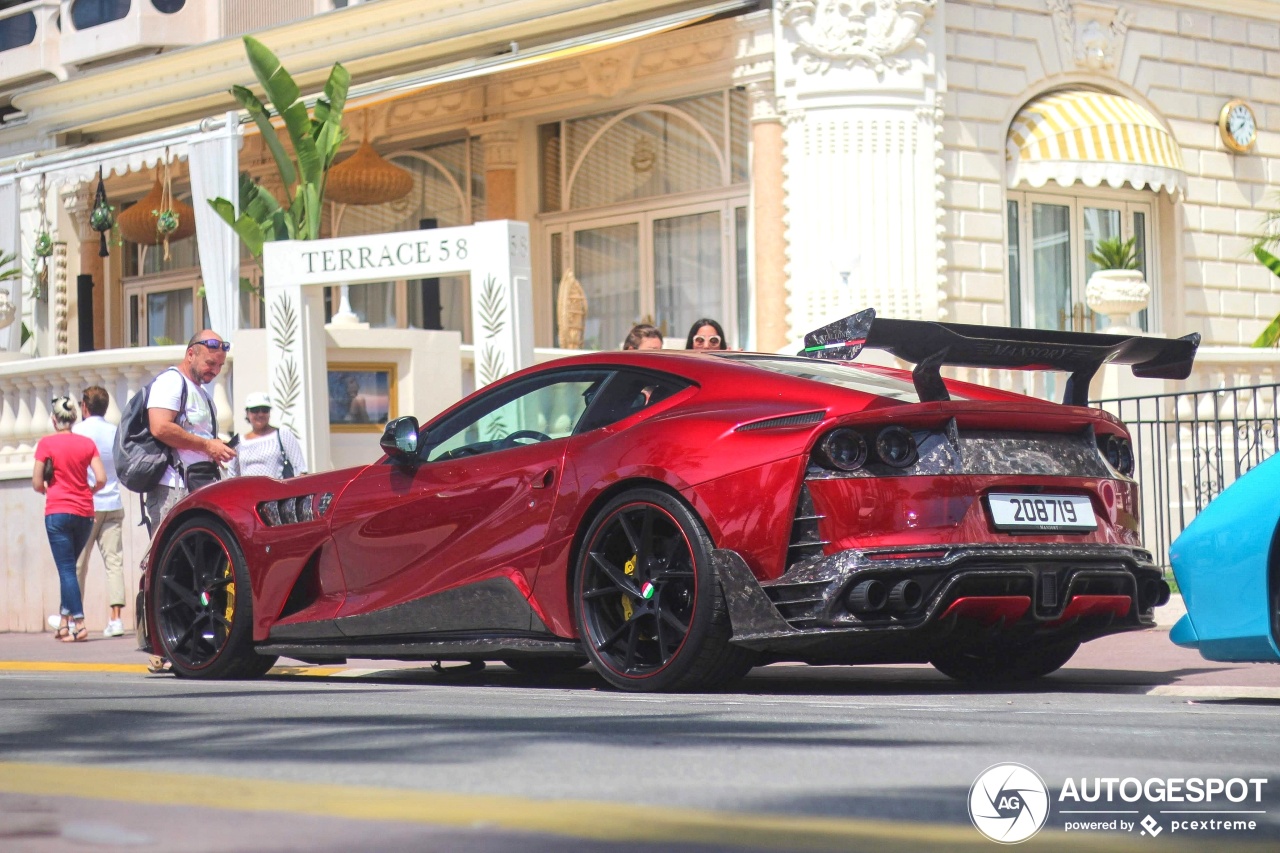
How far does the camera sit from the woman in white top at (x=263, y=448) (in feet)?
37.5

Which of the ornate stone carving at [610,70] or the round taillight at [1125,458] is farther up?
the ornate stone carving at [610,70]

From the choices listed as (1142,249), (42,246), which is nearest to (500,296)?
(1142,249)

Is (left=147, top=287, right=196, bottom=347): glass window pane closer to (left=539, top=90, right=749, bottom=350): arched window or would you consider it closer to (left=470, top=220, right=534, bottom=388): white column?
(left=539, top=90, right=749, bottom=350): arched window

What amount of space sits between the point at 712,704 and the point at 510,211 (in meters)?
16.8

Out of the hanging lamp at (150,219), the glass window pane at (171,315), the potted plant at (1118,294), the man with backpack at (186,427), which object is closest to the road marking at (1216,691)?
the man with backpack at (186,427)

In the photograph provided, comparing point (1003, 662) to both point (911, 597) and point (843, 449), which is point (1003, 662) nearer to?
point (911, 597)

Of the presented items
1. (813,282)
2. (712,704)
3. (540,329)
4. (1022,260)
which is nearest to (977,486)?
(712,704)

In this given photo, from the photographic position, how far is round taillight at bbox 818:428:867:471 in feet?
20.7

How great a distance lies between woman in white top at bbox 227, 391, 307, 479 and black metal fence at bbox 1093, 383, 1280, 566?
576 cm

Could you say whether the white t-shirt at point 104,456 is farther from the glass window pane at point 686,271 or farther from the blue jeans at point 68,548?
the glass window pane at point 686,271

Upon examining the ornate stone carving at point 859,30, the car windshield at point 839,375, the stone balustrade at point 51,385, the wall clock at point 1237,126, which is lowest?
the car windshield at point 839,375

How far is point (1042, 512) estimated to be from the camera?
6.60 metres

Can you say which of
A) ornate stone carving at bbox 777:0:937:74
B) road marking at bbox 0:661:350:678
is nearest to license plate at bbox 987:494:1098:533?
road marking at bbox 0:661:350:678

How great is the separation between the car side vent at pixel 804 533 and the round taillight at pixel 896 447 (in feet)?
0.94
